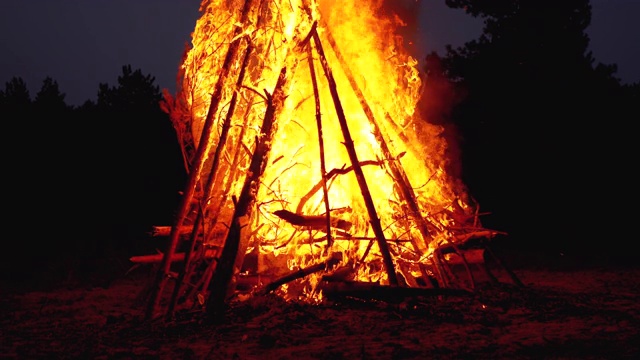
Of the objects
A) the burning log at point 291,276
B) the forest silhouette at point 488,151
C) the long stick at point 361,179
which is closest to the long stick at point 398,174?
the long stick at point 361,179

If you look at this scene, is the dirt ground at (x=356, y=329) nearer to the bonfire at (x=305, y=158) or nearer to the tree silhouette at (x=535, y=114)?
the bonfire at (x=305, y=158)

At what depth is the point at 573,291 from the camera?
629 centimetres

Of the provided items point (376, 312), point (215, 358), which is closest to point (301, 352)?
point (215, 358)

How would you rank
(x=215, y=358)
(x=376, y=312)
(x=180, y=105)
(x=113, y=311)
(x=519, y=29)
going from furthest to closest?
1. (x=519, y=29)
2. (x=180, y=105)
3. (x=113, y=311)
4. (x=376, y=312)
5. (x=215, y=358)

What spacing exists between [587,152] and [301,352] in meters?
12.8

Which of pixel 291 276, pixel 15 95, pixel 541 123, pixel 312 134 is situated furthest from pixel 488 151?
pixel 15 95

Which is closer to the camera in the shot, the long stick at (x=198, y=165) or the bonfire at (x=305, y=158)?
the long stick at (x=198, y=165)

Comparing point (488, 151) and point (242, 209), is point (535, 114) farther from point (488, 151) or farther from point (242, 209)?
point (242, 209)

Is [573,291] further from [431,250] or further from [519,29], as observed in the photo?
[519,29]

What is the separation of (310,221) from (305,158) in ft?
3.10

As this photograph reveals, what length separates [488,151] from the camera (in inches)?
599

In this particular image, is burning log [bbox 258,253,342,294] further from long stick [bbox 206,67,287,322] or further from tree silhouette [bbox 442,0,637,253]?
tree silhouette [bbox 442,0,637,253]

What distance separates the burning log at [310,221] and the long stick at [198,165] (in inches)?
37.3

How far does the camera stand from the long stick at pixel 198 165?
5.27 meters
